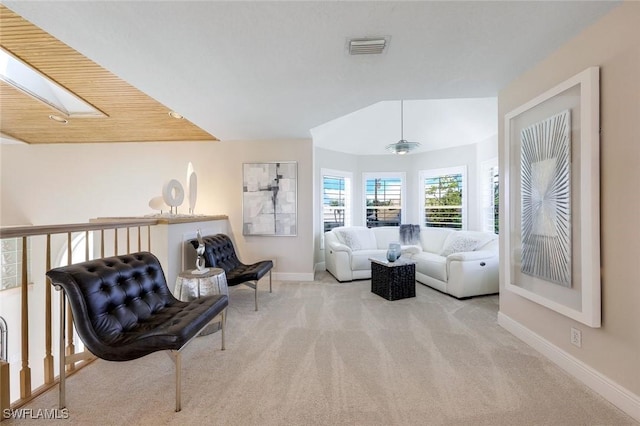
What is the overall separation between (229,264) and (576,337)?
3.42 m

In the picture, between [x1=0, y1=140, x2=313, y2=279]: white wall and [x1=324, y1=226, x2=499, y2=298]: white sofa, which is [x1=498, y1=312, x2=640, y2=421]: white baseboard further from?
[x1=0, y1=140, x2=313, y2=279]: white wall

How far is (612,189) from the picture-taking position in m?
1.59

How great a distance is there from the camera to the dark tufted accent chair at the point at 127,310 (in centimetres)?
151

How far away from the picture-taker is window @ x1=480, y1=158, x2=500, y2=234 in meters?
4.29

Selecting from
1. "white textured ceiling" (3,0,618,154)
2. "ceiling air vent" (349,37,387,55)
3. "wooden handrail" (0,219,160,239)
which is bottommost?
"wooden handrail" (0,219,160,239)

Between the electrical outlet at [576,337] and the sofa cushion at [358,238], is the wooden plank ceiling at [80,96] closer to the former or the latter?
the sofa cushion at [358,238]

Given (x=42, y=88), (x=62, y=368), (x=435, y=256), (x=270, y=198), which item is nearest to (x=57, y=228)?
(x=62, y=368)

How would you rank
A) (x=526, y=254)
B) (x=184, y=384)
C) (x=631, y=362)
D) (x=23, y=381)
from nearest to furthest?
1. (x=631, y=362)
2. (x=23, y=381)
3. (x=184, y=384)
4. (x=526, y=254)

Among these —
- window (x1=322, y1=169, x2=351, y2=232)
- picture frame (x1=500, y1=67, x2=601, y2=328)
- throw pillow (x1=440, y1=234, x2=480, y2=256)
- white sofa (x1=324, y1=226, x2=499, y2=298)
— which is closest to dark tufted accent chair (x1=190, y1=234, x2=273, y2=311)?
white sofa (x1=324, y1=226, x2=499, y2=298)

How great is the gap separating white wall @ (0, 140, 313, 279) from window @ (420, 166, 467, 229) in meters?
3.77

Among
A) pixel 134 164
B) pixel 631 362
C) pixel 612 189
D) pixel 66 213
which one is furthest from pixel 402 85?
pixel 66 213

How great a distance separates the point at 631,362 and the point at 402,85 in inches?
99.4

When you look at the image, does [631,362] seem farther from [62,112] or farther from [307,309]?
[62,112]

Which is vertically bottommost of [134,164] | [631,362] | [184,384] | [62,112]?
[184,384]
